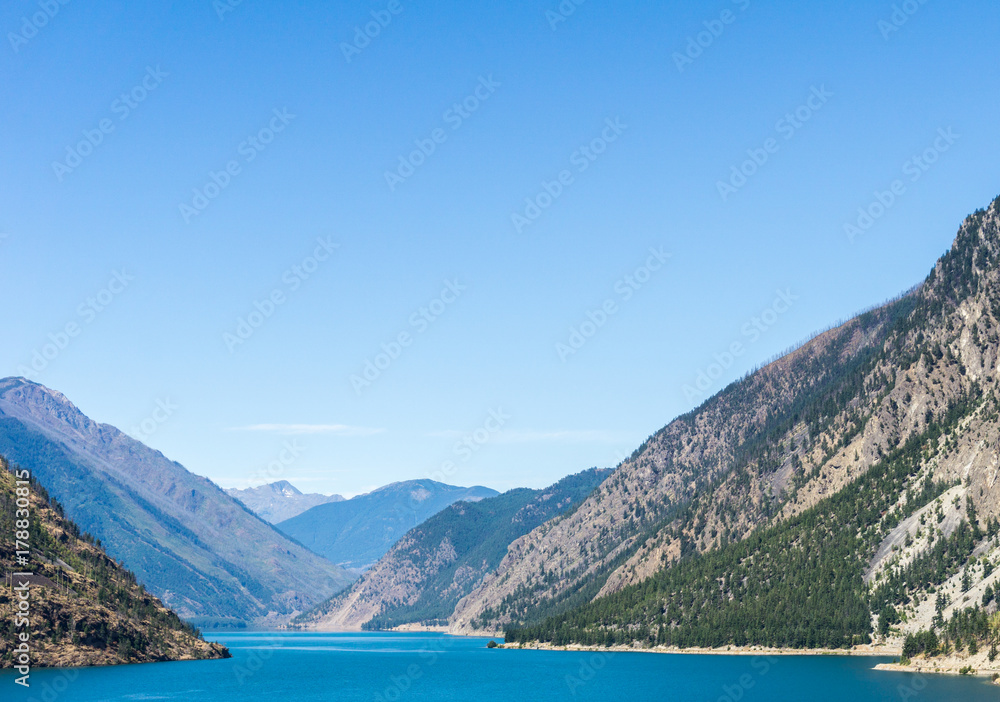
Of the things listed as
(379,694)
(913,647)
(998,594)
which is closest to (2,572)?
(379,694)

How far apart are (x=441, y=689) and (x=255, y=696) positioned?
35390 millimetres

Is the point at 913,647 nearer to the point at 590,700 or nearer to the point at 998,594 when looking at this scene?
the point at 998,594

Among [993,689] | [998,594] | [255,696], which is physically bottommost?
[255,696]

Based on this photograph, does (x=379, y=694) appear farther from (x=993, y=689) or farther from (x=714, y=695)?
(x=993, y=689)

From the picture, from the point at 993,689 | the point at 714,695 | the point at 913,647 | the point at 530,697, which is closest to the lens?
the point at 993,689

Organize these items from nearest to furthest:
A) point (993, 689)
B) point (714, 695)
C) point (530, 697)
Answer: point (993, 689) < point (714, 695) < point (530, 697)

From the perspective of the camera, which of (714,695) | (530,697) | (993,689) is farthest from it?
(530,697)

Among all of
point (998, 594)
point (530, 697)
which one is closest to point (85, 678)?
point (530, 697)

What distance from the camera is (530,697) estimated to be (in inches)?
7028

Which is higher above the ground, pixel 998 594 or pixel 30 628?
pixel 998 594

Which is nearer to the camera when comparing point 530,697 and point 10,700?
point 10,700

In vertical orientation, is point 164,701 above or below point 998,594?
below

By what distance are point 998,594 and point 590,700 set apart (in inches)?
3391

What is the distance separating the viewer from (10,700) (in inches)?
5915
